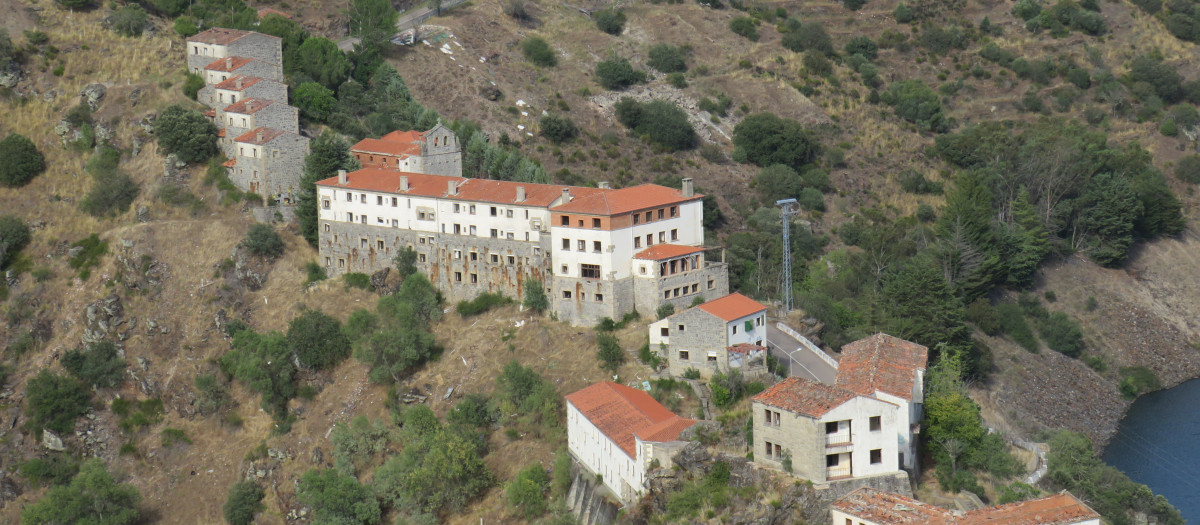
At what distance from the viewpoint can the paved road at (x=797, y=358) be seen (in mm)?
67375

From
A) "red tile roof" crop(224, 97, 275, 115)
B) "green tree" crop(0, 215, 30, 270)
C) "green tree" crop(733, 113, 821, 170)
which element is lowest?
"green tree" crop(733, 113, 821, 170)

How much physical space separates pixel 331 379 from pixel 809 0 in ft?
296

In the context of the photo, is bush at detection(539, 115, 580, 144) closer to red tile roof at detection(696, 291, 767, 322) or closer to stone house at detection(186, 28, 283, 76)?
stone house at detection(186, 28, 283, 76)

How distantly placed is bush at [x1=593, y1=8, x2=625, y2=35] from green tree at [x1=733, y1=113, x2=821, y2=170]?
81.7 feet

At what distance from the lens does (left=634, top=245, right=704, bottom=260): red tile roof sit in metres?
72.9

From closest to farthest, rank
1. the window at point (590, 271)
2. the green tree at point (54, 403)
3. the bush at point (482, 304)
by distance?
the window at point (590, 271)
the bush at point (482, 304)
the green tree at point (54, 403)

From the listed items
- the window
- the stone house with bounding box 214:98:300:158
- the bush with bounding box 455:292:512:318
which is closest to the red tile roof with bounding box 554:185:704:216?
the window

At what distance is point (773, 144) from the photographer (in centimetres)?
11819

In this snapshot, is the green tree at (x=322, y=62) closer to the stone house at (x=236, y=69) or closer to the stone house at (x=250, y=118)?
the stone house at (x=236, y=69)

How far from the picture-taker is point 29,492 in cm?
8175

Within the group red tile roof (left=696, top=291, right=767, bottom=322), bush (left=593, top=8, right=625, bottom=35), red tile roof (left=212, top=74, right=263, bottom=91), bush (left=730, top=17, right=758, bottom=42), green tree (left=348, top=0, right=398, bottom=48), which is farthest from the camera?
bush (left=730, top=17, right=758, bottom=42)

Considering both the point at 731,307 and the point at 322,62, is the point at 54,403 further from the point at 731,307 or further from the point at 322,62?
the point at 731,307

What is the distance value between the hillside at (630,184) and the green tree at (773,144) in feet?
3.15

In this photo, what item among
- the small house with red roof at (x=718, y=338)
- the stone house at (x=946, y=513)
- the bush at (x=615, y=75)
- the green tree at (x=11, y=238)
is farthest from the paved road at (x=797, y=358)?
the bush at (x=615, y=75)
